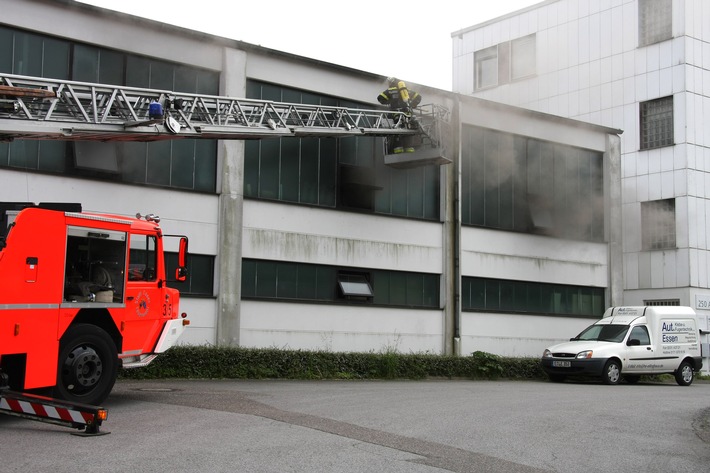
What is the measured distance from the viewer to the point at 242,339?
61.9 feet

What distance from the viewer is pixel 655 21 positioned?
3025cm

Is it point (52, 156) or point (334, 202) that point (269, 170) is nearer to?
point (334, 202)

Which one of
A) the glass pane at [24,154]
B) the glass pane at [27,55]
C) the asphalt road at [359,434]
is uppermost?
the glass pane at [27,55]

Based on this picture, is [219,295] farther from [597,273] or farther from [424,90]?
[597,273]

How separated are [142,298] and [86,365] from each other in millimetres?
1499

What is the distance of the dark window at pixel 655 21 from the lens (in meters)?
29.9

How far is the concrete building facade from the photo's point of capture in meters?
17.0

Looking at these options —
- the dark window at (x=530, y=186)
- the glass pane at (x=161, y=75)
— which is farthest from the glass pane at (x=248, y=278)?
the dark window at (x=530, y=186)

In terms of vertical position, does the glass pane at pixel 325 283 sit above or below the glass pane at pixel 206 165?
below

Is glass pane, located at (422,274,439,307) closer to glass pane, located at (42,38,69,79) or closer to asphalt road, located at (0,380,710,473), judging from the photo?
asphalt road, located at (0,380,710,473)

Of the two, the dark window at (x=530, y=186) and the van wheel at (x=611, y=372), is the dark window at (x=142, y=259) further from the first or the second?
the dark window at (x=530, y=186)

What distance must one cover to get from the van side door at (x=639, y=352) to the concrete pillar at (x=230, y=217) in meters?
10.4

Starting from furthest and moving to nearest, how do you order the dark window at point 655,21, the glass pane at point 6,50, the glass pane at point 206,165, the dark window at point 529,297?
the dark window at point 655,21 → the dark window at point 529,297 → the glass pane at point 206,165 → the glass pane at point 6,50

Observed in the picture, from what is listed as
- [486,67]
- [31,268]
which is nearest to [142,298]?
[31,268]
